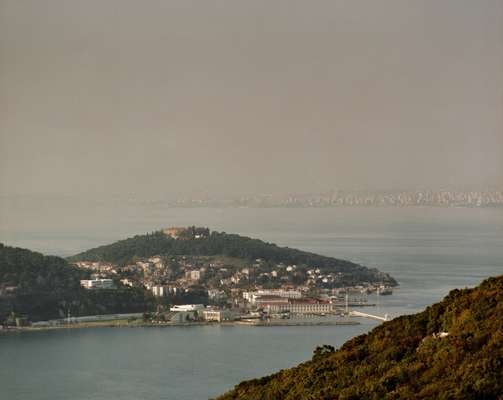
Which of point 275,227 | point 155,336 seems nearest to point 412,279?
point 155,336

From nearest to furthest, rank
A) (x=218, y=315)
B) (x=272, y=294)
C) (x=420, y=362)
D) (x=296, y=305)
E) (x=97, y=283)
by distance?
(x=420, y=362) < (x=218, y=315) < (x=296, y=305) < (x=97, y=283) < (x=272, y=294)

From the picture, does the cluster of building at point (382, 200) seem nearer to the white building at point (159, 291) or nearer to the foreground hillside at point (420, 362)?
the white building at point (159, 291)

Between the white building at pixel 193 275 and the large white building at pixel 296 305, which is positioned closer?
the large white building at pixel 296 305

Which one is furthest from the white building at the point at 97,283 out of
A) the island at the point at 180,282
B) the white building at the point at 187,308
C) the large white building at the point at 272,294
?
the large white building at the point at 272,294

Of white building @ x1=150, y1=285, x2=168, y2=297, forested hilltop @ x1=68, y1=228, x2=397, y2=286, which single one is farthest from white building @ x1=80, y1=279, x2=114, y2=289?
forested hilltop @ x1=68, y1=228, x2=397, y2=286

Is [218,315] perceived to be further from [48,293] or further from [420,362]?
[420,362]

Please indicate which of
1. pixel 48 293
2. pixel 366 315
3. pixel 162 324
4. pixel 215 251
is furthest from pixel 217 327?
pixel 215 251
